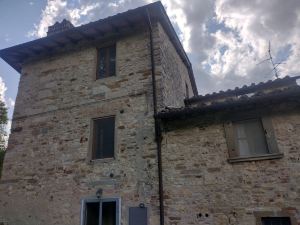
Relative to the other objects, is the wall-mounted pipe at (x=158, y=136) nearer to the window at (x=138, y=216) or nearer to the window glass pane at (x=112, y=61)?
the window at (x=138, y=216)

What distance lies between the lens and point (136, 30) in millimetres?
9273

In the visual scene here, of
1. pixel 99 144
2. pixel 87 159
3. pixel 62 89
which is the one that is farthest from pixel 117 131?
pixel 62 89

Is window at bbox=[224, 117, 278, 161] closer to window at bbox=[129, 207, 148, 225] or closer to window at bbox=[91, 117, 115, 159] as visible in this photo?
window at bbox=[129, 207, 148, 225]

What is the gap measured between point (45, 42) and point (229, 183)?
8.50 m

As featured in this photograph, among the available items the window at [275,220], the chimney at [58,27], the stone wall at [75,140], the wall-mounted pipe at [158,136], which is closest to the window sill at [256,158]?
the window at [275,220]

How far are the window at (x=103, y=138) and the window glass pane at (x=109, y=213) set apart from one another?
4.65 ft

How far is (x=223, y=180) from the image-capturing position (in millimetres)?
6289

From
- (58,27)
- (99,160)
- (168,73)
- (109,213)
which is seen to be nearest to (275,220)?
(109,213)

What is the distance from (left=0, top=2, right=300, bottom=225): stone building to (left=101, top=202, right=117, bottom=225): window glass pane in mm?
27

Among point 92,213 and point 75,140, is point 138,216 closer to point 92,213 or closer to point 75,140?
point 92,213

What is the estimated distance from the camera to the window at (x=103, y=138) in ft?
26.0

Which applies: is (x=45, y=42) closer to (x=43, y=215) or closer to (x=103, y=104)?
(x=103, y=104)

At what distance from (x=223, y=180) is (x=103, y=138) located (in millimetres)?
3933

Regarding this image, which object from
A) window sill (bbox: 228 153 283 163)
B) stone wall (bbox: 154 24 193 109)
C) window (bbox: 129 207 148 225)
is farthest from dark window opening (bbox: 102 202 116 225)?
window sill (bbox: 228 153 283 163)
